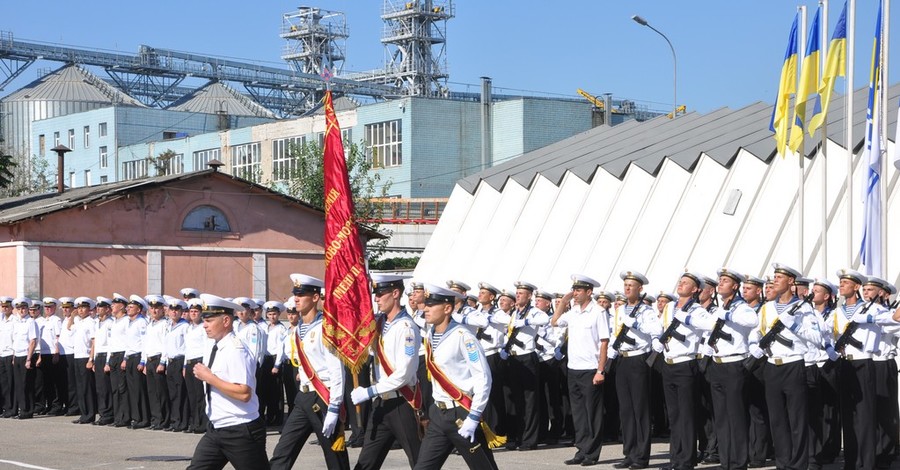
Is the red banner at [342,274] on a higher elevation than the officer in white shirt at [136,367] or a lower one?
higher

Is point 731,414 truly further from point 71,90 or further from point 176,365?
point 71,90

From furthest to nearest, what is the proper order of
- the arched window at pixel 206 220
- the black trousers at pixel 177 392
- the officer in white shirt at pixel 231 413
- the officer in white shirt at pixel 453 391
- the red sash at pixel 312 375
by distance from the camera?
the arched window at pixel 206 220, the black trousers at pixel 177 392, the red sash at pixel 312 375, the officer in white shirt at pixel 453 391, the officer in white shirt at pixel 231 413

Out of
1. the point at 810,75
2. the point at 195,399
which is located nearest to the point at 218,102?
the point at 195,399

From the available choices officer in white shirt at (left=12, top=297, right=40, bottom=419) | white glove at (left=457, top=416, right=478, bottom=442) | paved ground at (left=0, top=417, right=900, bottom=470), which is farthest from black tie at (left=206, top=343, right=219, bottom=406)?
officer in white shirt at (left=12, top=297, right=40, bottom=419)

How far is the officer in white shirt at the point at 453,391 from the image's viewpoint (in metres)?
8.48

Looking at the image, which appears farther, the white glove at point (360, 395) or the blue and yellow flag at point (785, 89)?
the blue and yellow flag at point (785, 89)

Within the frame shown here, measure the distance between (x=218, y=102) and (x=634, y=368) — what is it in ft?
243

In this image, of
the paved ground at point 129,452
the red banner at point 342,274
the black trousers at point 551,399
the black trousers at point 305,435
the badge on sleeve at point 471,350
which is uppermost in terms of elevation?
the red banner at point 342,274

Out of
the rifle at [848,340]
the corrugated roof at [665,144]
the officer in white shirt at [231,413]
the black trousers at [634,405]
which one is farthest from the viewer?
the corrugated roof at [665,144]

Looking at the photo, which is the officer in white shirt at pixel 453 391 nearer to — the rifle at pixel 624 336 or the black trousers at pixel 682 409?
the black trousers at pixel 682 409

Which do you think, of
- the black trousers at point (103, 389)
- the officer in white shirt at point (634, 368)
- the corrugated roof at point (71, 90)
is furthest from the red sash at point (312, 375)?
the corrugated roof at point (71, 90)

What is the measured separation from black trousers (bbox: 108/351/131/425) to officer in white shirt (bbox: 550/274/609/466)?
767 cm

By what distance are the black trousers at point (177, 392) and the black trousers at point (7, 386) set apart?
399 centimetres

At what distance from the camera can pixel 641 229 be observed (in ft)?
75.6
